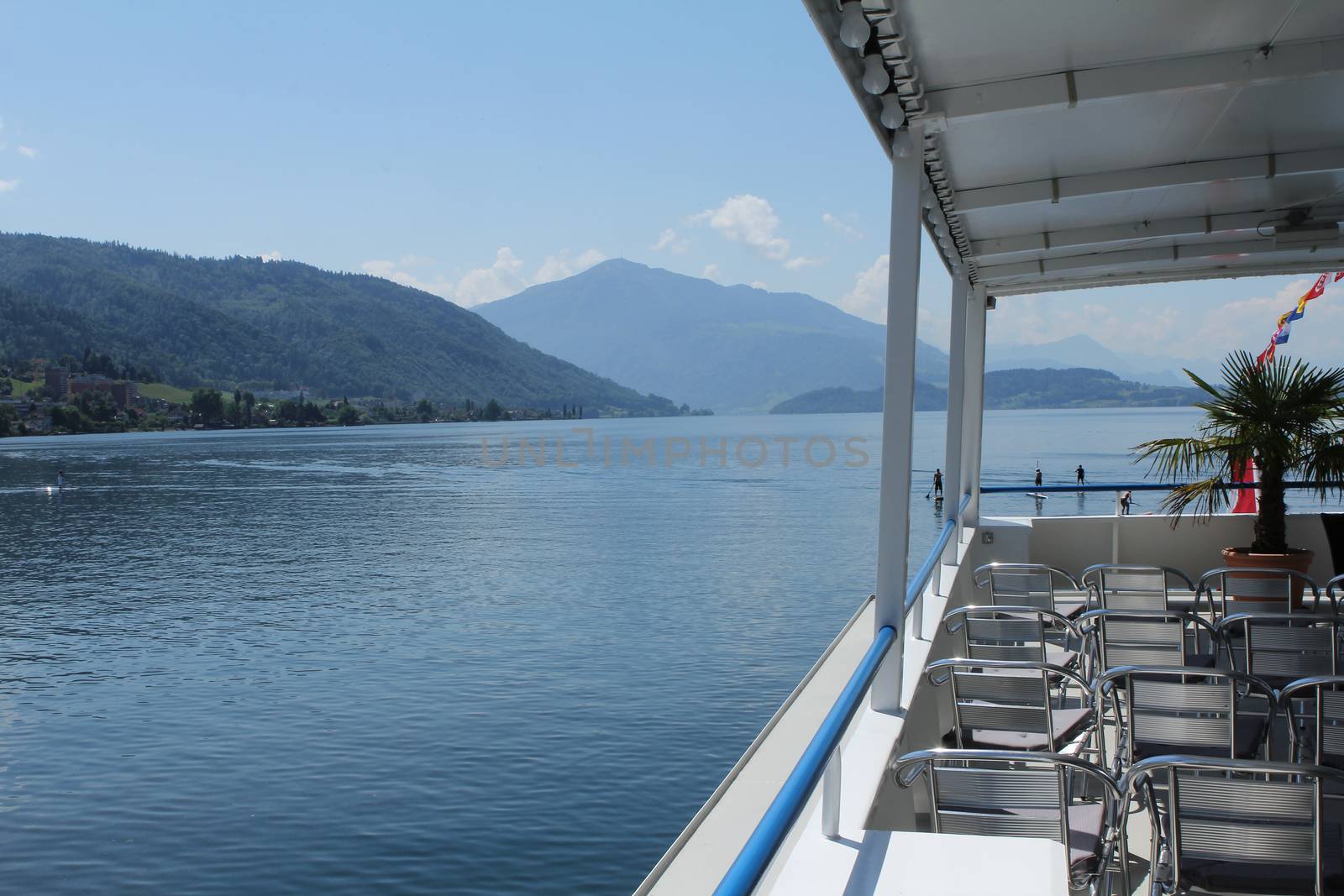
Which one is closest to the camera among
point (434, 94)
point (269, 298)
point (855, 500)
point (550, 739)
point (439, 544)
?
point (550, 739)

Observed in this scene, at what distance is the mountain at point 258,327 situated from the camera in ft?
396

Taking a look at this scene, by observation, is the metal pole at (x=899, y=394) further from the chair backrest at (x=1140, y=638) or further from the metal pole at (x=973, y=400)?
the metal pole at (x=973, y=400)

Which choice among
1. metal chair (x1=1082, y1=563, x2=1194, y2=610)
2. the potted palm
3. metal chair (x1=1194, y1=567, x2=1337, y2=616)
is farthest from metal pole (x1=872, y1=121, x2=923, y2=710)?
the potted palm

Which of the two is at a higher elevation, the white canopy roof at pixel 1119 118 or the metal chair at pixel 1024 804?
the white canopy roof at pixel 1119 118

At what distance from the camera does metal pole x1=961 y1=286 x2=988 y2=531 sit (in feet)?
23.9

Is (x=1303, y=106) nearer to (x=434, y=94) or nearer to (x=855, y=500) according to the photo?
(x=855, y=500)

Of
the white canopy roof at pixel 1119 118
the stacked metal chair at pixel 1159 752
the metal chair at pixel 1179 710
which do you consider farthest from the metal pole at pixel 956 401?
the metal chair at pixel 1179 710

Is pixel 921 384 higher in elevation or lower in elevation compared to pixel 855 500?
higher

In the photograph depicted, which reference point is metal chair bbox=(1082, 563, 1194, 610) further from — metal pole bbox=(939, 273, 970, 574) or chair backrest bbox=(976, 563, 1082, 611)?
metal pole bbox=(939, 273, 970, 574)

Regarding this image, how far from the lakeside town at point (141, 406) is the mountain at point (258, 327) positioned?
1808 mm

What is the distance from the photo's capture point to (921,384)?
540ft

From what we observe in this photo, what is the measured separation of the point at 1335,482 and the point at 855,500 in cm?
4531

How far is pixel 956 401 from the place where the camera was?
6574 mm

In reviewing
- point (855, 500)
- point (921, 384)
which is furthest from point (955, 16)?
point (921, 384)
